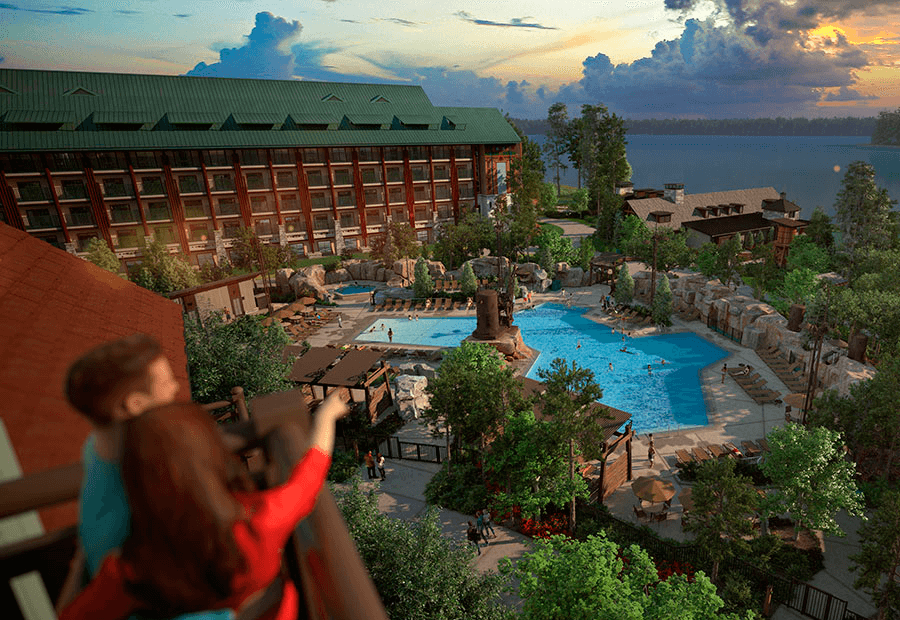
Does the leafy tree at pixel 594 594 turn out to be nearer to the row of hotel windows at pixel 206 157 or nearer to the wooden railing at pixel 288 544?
the wooden railing at pixel 288 544

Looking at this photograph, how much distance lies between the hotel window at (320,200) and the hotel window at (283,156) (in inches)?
194

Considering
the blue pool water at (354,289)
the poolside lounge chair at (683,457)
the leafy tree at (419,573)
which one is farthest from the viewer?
the blue pool water at (354,289)

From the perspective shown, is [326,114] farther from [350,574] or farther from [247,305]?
[350,574]

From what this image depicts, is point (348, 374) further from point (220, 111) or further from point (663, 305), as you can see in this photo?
point (220, 111)

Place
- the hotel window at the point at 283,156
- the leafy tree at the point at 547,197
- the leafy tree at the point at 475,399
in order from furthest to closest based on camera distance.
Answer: the leafy tree at the point at 547,197, the hotel window at the point at 283,156, the leafy tree at the point at 475,399

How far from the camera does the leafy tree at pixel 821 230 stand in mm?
53000

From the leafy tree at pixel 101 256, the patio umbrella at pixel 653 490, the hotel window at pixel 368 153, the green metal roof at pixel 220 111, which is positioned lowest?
the patio umbrella at pixel 653 490

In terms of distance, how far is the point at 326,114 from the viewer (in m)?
65.0

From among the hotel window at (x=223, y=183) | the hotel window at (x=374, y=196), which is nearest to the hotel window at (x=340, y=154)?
the hotel window at (x=374, y=196)

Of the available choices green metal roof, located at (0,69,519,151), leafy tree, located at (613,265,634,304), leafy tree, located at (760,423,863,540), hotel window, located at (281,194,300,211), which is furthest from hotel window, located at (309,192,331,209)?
leafy tree, located at (760,423,863,540)

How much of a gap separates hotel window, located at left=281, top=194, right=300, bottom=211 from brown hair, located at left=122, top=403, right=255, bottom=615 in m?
66.1

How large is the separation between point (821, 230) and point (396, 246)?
48546 mm

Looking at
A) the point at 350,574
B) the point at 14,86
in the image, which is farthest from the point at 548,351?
the point at 14,86

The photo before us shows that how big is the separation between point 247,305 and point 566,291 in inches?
1242
